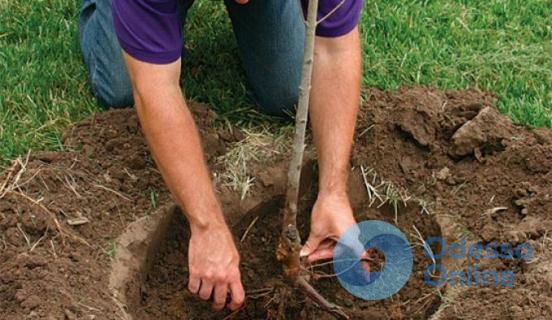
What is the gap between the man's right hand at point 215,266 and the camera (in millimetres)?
2533

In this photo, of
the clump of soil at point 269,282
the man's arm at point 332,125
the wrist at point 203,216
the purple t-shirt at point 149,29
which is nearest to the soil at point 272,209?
the clump of soil at point 269,282

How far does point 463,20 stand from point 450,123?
89cm

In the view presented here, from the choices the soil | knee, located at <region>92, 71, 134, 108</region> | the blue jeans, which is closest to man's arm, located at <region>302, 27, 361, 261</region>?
the soil

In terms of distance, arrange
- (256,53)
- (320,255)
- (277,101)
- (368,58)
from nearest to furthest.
→ (320,255) → (277,101) → (256,53) → (368,58)

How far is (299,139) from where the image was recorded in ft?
7.63

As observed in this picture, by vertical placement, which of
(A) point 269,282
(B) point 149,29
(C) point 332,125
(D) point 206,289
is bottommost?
(A) point 269,282

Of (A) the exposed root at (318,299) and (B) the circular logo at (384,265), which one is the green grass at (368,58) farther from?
(A) the exposed root at (318,299)

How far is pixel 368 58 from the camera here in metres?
3.62

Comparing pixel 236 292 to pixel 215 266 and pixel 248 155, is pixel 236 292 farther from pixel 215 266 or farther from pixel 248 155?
pixel 248 155

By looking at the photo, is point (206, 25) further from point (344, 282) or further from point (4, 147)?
point (344, 282)

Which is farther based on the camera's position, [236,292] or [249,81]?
[249,81]

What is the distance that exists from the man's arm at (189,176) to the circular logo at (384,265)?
41 centimetres

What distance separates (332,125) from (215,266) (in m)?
0.64

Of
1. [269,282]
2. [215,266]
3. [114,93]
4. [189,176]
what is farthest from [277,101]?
[215,266]
